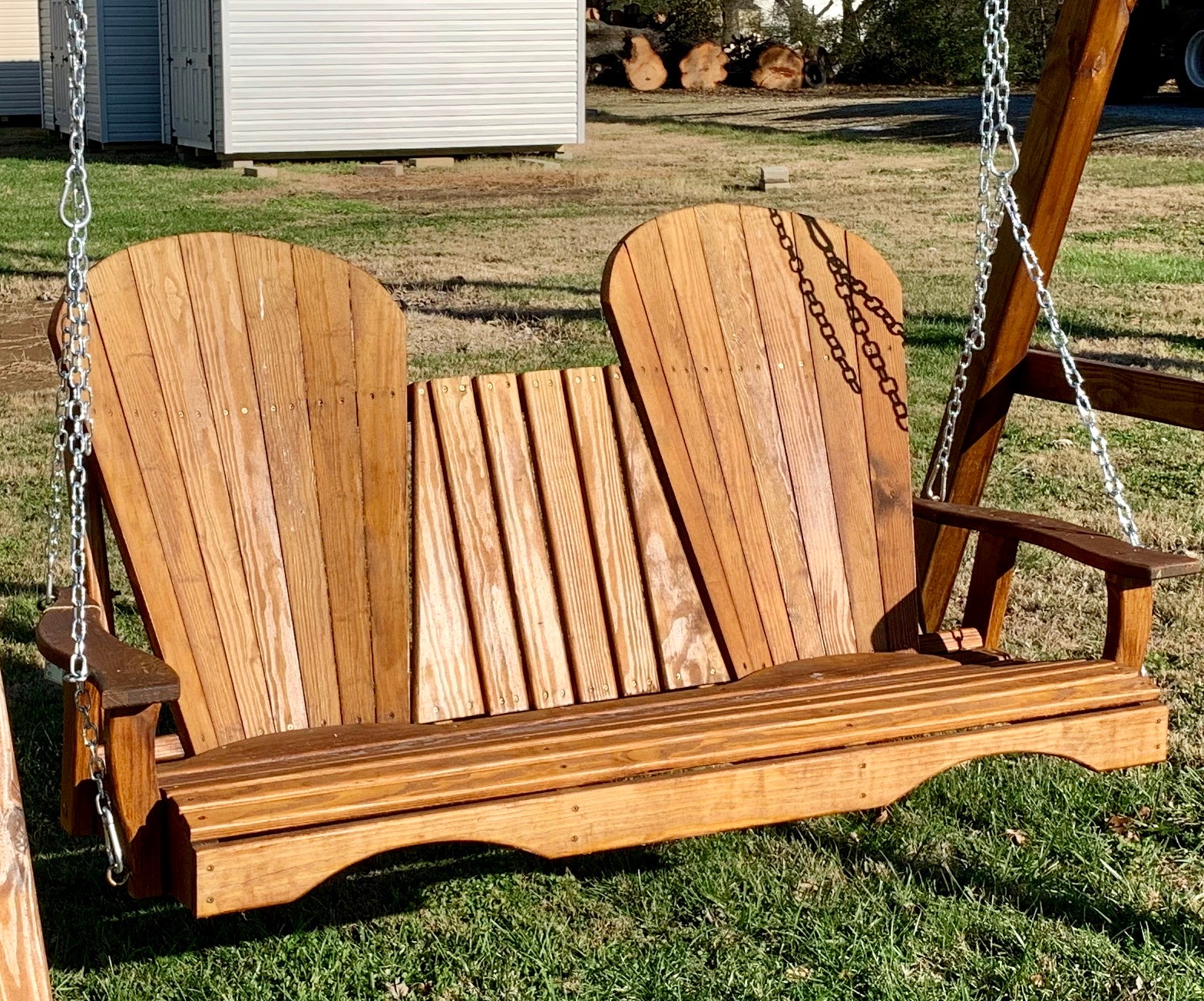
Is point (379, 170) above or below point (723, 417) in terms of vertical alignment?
above

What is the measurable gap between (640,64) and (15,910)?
2638cm

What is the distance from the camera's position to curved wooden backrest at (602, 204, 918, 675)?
3.42 m

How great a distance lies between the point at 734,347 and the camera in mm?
3510

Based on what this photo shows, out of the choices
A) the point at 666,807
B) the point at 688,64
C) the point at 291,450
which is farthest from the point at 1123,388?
the point at 688,64

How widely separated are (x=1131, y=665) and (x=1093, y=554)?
21 cm

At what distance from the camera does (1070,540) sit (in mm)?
3082

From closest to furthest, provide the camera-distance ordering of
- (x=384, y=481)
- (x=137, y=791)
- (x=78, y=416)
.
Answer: (x=137, y=791)
(x=78, y=416)
(x=384, y=481)

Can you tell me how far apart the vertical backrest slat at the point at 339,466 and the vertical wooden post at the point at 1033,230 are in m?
1.31

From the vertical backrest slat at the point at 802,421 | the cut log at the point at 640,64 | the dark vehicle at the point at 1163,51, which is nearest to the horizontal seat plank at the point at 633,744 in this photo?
the vertical backrest slat at the point at 802,421

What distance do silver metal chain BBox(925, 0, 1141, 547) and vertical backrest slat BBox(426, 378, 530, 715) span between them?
1.02 m

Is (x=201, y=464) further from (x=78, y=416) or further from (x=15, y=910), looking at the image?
(x=15, y=910)

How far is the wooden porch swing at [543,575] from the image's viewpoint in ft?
7.72

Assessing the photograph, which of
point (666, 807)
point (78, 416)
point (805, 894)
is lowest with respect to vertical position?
point (805, 894)

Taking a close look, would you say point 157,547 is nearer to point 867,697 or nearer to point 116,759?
point 116,759
